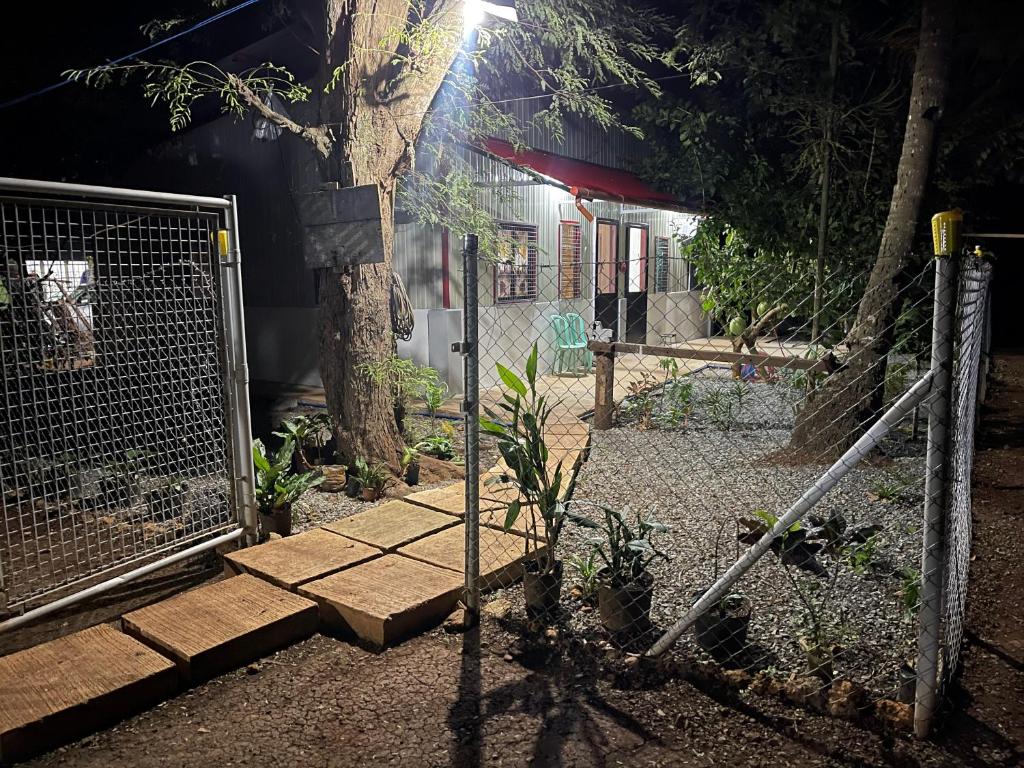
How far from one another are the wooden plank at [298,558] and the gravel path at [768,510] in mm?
1112

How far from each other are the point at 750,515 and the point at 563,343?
6.33m

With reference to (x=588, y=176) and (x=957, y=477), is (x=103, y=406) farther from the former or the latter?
(x=588, y=176)

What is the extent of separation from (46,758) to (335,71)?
4.42 m

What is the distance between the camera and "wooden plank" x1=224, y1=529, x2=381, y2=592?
3.60m

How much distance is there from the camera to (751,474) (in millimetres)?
5766

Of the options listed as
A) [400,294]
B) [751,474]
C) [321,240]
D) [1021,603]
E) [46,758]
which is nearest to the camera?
[46,758]

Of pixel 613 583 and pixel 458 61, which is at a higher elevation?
pixel 458 61

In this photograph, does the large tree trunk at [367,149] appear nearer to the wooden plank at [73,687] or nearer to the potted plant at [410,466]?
the potted plant at [410,466]

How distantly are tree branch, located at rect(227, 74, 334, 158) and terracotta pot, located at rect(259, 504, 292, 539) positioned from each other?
2589 millimetres

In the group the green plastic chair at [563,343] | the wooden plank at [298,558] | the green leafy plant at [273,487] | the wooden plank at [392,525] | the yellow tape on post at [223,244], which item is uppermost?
the yellow tape on post at [223,244]

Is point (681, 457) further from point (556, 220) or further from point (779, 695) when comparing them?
point (556, 220)

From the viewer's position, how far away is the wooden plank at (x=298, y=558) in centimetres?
360

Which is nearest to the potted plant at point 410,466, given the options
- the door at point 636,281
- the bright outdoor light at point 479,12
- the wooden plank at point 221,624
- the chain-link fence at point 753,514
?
the chain-link fence at point 753,514

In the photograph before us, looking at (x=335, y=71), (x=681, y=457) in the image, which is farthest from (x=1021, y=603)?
(x=335, y=71)
